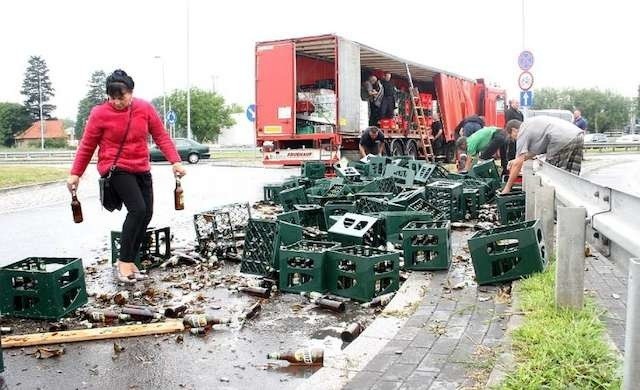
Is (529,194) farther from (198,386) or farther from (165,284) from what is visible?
(198,386)

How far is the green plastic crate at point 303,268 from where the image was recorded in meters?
5.65

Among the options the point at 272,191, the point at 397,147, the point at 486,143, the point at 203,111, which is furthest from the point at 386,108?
the point at 203,111

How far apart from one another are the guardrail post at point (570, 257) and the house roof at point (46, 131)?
96995mm

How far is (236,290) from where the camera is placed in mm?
6082

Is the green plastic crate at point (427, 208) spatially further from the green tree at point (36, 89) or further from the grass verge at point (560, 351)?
the green tree at point (36, 89)

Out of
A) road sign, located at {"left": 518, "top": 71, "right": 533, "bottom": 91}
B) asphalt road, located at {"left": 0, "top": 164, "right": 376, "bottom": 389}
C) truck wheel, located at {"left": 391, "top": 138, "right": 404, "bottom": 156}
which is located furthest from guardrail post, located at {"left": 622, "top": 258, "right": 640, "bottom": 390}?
road sign, located at {"left": 518, "top": 71, "right": 533, "bottom": 91}

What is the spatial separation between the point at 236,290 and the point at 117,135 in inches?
73.0

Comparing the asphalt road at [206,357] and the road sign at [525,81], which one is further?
the road sign at [525,81]

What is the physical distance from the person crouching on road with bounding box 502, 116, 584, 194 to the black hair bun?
18.3 feet

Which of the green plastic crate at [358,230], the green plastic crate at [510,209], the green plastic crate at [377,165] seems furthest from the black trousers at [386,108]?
the green plastic crate at [358,230]

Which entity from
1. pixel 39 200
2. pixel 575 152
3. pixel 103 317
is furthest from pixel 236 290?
pixel 39 200

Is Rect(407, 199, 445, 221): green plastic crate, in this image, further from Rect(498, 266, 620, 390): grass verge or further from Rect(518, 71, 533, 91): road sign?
Rect(518, 71, 533, 91): road sign

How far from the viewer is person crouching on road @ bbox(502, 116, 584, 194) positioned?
358 inches

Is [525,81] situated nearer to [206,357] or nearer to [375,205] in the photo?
[375,205]
